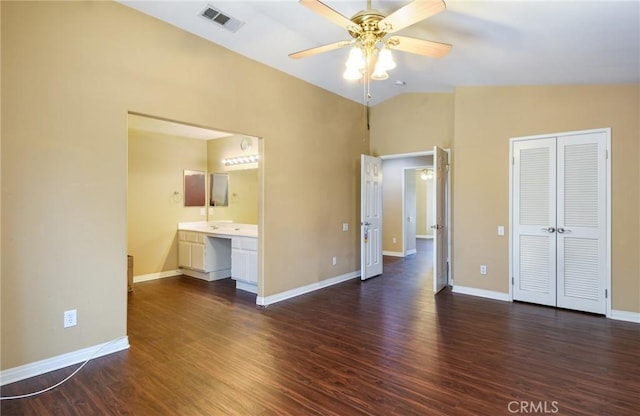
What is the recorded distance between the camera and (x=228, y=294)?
188 inches

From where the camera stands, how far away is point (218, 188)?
261 inches

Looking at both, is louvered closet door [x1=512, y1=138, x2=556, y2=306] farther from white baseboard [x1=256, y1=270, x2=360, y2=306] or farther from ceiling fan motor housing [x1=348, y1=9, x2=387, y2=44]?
ceiling fan motor housing [x1=348, y1=9, x2=387, y2=44]

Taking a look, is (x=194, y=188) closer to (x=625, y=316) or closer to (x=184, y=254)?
(x=184, y=254)

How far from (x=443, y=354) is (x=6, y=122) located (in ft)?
13.0

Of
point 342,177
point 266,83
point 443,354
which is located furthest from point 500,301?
point 266,83

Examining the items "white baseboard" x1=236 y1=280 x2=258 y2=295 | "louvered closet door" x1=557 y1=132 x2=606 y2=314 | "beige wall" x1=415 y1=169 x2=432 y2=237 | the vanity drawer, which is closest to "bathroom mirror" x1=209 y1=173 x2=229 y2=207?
the vanity drawer

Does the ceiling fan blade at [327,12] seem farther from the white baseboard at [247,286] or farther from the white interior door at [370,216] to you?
the white baseboard at [247,286]

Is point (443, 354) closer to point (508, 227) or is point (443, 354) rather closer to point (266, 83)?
point (508, 227)

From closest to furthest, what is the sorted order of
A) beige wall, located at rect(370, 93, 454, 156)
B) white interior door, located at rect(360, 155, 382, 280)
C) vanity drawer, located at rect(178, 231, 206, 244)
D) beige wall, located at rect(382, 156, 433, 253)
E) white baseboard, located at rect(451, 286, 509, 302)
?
white baseboard, located at rect(451, 286, 509, 302) < beige wall, located at rect(370, 93, 454, 156) < white interior door, located at rect(360, 155, 382, 280) < vanity drawer, located at rect(178, 231, 206, 244) < beige wall, located at rect(382, 156, 433, 253)

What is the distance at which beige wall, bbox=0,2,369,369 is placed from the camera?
244 cm

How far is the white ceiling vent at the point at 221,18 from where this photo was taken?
3135mm

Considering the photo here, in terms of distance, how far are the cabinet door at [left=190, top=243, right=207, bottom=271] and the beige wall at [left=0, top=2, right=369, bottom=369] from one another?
2512 millimetres

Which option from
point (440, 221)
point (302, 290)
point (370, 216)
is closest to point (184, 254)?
point (302, 290)

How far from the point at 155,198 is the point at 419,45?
200 inches
